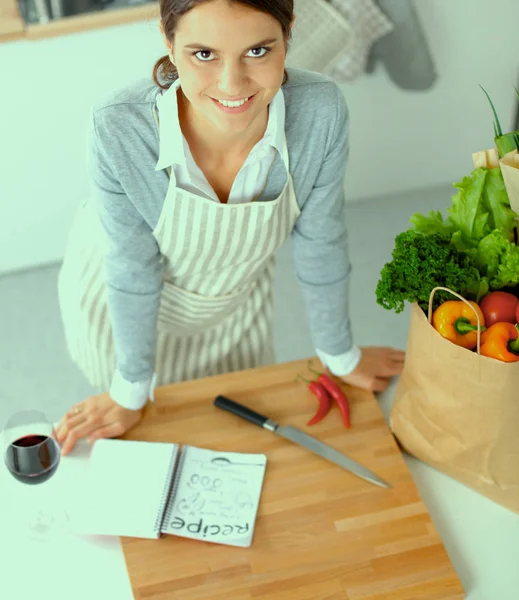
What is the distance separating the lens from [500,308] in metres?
1.10

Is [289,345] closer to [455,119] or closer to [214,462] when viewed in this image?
[455,119]

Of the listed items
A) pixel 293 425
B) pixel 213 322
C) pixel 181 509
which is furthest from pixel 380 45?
pixel 181 509

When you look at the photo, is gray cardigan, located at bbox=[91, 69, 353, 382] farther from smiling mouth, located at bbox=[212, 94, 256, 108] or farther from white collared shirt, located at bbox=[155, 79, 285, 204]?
smiling mouth, located at bbox=[212, 94, 256, 108]

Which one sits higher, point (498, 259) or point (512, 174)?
point (512, 174)

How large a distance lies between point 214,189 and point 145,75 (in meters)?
1.45

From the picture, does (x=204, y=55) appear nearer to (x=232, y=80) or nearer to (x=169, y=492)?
(x=232, y=80)

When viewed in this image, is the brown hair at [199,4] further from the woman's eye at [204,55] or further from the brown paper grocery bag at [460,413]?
the brown paper grocery bag at [460,413]

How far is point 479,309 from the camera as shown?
1096 mm

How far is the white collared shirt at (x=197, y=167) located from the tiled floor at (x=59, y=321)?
119cm

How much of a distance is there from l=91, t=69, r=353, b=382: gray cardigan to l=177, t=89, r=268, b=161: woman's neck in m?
0.05

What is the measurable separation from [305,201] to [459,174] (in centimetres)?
206

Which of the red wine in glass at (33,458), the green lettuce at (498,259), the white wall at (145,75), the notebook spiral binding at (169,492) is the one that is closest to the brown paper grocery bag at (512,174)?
the green lettuce at (498,259)

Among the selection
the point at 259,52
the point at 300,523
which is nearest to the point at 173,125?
the point at 259,52

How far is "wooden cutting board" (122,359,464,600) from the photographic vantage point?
1088mm
